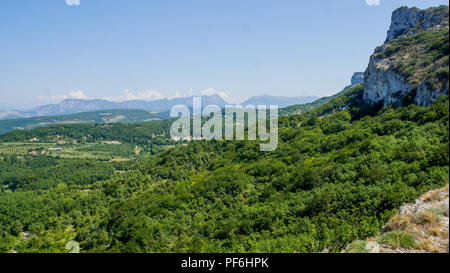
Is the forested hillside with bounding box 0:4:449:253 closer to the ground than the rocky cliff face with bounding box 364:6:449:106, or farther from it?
closer to the ground

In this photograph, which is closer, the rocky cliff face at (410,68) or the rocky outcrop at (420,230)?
the rocky outcrop at (420,230)

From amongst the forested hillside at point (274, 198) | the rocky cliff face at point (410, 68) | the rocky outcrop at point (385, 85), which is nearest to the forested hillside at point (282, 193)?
the forested hillside at point (274, 198)

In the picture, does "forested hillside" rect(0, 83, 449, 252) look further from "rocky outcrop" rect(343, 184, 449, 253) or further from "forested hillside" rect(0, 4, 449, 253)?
"rocky outcrop" rect(343, 184, 449, 253)

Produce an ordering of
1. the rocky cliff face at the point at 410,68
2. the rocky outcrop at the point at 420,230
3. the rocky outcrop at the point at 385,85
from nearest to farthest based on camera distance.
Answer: the rocky outcrop at the point at 420,230 → the rocky cliff face at the point at 410,68 → the rocky outcrop at the point at 385,85

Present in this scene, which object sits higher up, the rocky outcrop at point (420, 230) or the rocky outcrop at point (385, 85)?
the rocky outcrop at point (385, 85)

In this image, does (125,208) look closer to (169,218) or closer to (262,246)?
(169,218)

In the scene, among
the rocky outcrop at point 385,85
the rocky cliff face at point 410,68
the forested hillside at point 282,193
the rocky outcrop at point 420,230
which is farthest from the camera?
the rocky outcrop at point 385,85

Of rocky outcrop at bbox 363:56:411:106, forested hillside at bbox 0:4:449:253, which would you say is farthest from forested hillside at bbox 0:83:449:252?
rocky outcrop at bbox 363:56:411:106

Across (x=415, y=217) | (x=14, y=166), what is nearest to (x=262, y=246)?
(x=415, y=217)

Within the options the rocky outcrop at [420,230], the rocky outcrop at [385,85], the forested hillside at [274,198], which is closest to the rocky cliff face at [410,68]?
the rocky outcrop at [385,85]

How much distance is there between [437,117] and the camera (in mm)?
17688

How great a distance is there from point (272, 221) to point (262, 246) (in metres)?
7.39

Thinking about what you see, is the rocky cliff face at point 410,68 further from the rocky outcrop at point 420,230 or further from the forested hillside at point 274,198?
the rocky outcrop at point 420,230

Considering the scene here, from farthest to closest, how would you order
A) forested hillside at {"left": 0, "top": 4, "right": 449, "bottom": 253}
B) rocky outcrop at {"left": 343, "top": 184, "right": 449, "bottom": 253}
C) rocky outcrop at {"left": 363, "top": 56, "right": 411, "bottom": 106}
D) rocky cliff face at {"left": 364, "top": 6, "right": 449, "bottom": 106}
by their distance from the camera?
rocky outcrop at {"left": 363, "top": 56, "right": 411, "bottom": 106} → rocky cliff face at {"left": 364, "top": 6, "right": 449, "bottom": 106} → forested hillside at {"left": 0, "top": 4, "right": 449, "bottom": 253} → rocky outcrop at {"left": 343, "top": 184, "right": 449, "bottom": 253}
